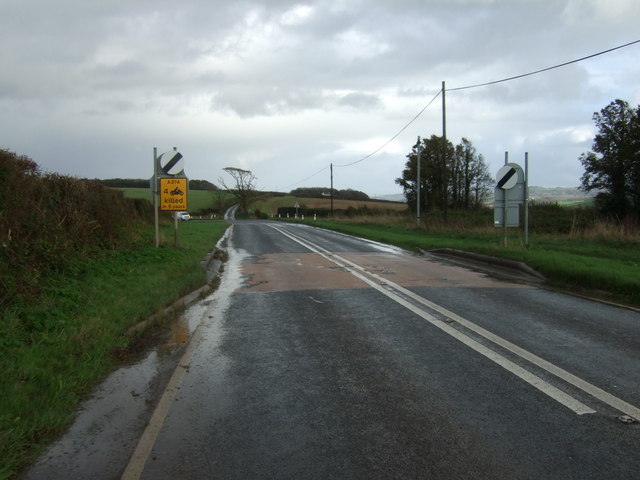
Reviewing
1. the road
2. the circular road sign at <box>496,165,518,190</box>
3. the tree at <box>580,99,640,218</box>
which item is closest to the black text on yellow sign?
the road

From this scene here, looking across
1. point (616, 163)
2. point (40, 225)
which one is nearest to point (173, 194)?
point (40, 225)

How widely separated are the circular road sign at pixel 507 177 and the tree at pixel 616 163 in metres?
35.5

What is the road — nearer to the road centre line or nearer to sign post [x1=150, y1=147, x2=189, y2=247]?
the road centre line

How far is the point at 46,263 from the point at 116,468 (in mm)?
6063

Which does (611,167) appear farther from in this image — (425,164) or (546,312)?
(546,312)

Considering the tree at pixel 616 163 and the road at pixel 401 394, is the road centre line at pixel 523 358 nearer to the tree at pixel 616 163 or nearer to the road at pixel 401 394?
the road at pixel 401 394

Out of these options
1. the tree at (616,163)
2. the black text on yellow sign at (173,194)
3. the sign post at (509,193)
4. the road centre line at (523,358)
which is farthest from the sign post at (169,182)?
the tree at (616,163)

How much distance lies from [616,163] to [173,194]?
1814 inches

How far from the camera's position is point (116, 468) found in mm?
3211

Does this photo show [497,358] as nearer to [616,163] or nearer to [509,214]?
[509,214]

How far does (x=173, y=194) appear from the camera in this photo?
47.1 feet

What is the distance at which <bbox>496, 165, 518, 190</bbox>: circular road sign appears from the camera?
50.2 feet

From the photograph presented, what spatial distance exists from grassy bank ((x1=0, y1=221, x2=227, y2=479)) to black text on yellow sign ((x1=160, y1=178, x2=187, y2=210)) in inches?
150

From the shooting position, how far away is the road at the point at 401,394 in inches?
127
